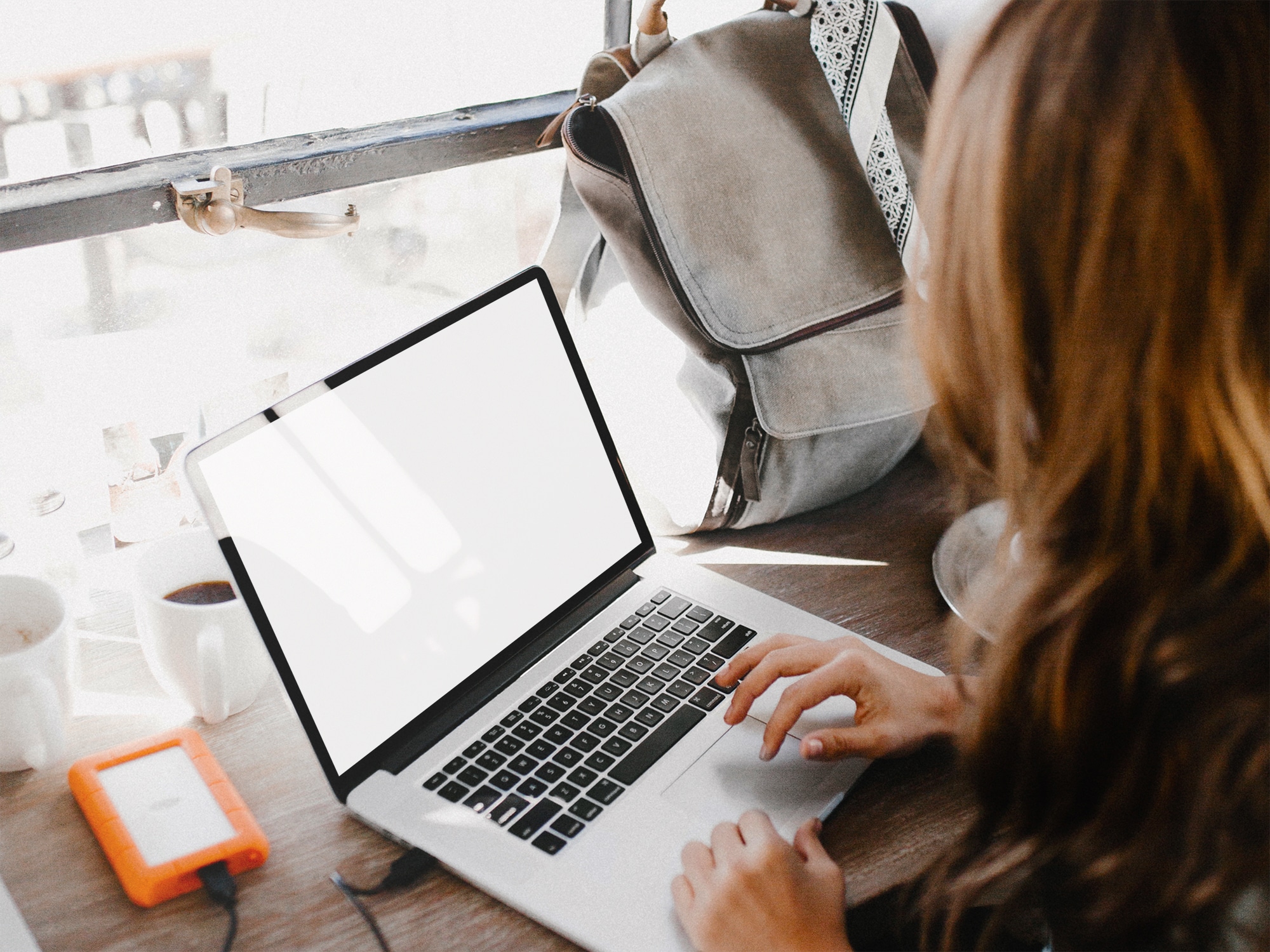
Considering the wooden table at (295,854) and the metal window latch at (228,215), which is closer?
the wooden table at (295,854)

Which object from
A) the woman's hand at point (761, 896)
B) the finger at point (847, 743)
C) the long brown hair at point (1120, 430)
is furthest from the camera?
the finger at point (847, 743)

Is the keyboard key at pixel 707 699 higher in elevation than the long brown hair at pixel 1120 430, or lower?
lower

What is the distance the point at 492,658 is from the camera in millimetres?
753

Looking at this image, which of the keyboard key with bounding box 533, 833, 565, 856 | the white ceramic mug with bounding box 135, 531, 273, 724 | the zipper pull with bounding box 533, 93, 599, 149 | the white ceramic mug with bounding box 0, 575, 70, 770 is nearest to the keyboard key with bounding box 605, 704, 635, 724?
the keyboard key with bounding box 533, 833, 565, 856

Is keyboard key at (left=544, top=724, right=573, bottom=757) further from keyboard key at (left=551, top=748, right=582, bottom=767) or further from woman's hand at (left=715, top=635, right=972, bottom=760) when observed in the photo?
woman's hand at (left=715, top=635, right=972, bottom=760)

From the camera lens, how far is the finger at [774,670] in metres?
0.71

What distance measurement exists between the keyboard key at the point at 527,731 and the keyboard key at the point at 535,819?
54 millimetres

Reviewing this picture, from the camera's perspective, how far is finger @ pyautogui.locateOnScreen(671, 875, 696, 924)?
0.59 metres

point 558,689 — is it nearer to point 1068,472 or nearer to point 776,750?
point 776,750

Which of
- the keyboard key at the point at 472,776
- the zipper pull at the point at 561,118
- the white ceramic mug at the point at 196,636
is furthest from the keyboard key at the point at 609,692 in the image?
the zipper pull at the point at 561,118

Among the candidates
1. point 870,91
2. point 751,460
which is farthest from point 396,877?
point 870,91

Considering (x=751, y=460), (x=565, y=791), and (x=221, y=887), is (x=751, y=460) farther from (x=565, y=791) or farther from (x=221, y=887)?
(x=221, y=887)

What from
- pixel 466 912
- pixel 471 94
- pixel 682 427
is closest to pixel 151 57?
pixel 471 94

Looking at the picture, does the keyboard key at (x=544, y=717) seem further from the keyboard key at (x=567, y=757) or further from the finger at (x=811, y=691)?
the finger at (x=811, y=691)
